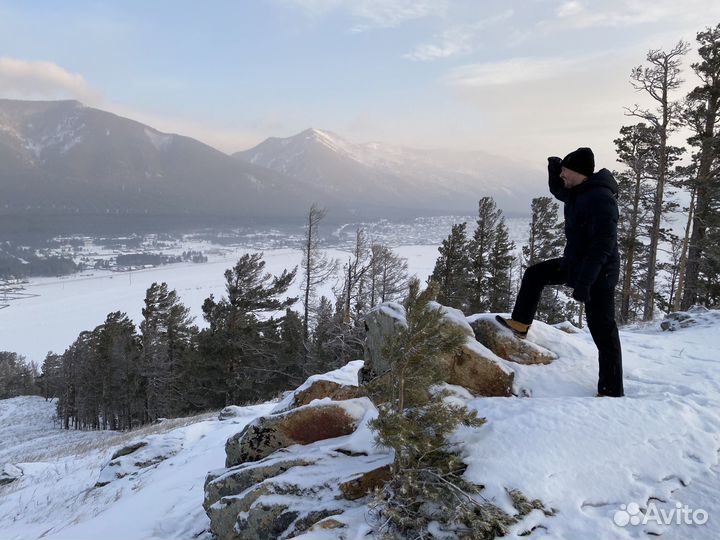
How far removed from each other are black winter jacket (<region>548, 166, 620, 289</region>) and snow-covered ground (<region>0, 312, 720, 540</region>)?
3.83 ft

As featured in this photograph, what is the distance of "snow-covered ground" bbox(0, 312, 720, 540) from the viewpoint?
2.76 metres

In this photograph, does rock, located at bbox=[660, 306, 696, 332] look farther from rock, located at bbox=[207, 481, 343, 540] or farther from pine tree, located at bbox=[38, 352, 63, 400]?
pine tree, located at bbox=[38, 352, 63, 400]

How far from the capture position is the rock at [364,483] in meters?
3.27

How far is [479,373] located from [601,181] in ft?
7.62

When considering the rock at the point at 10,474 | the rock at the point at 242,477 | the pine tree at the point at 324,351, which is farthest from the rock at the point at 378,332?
the pine tree at the point at 324,351

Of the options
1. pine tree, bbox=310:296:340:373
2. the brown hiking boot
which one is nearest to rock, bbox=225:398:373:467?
the brown hiking boot

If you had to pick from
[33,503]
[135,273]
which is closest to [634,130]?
[33,503]

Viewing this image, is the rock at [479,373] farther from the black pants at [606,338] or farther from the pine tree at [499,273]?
the pine tree at [499,273]

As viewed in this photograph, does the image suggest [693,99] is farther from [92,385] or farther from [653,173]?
[92,385]

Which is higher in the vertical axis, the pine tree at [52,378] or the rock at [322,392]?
the rock at [322,392]

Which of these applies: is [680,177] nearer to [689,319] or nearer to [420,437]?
[689,319]

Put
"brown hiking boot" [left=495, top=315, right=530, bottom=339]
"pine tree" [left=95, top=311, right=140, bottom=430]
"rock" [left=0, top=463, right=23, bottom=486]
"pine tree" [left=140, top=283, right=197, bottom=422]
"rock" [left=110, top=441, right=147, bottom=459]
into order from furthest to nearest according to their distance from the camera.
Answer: "pine tree" [left=95, top=311, right=140, bottom=430] < "pine tree" [left=140, top=283, right=197, bottom=422] < "rock" [left=0, top=463, right=23, bottom=486] < "rock" [left=110, top=441, right=147, bottom=459] < "brown hiking boot" [left=495, top=315, right=530, bottom=339]

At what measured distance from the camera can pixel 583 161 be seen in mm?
4344

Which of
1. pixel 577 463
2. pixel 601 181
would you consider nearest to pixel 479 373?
pixel 577 463
